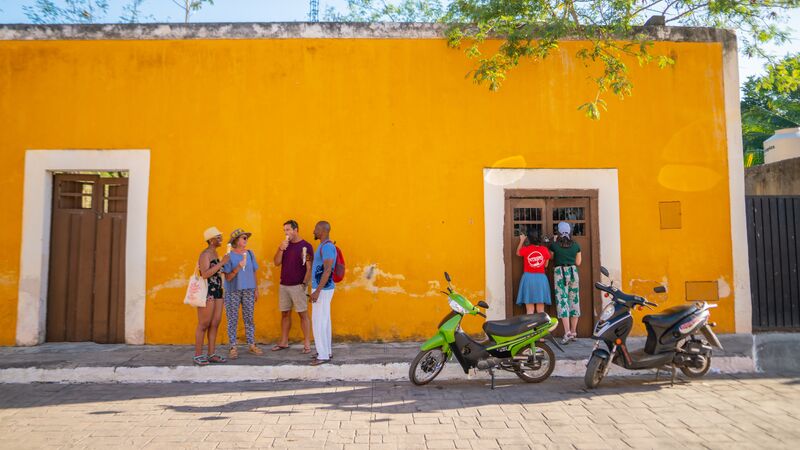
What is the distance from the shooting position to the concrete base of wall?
631 centimetres

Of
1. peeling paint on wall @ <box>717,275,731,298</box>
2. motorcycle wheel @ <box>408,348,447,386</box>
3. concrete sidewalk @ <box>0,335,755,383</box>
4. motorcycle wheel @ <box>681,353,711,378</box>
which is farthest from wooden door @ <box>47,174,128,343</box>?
peeling paint on wall @ <box>717,275,731,298</box>

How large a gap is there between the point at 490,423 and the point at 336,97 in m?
4.99

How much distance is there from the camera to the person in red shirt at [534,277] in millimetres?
6980

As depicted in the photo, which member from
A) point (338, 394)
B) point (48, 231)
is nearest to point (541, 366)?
→ point (338, 394)

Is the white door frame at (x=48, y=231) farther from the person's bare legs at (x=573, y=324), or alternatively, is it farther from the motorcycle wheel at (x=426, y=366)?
the person's bare legs at (x=573, y=324)

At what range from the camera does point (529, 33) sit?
7.30 meters

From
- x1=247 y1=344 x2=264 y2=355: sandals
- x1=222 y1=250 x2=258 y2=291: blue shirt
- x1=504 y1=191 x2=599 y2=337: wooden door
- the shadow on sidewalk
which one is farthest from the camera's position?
x1=504 y1=191 x2=599 y2=337: wooden door

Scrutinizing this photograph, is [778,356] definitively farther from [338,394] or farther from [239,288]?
[239,288]

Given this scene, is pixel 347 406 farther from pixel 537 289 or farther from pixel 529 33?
pixel 529 33

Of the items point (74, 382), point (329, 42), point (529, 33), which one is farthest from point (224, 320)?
point (529, 33)

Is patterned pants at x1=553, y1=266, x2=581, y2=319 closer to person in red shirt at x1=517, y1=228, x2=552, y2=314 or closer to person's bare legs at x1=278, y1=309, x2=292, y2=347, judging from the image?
person in red shirt at x1=517, y1=228, x2=552, y2=314

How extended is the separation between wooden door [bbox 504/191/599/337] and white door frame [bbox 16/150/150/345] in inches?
200

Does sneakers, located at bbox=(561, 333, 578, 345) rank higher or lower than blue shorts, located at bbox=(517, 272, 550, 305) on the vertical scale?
lower

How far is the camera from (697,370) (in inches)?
224
